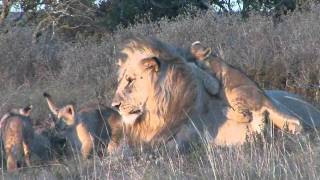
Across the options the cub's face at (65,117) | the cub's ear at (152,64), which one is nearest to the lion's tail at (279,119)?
the cub's ear at (152,64)

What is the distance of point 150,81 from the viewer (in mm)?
6477

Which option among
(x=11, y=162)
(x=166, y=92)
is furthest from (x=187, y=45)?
(x=166, y=92)

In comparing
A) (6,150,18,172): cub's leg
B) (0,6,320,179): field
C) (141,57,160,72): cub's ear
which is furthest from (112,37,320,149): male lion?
(6,150,18,172): cub's leg

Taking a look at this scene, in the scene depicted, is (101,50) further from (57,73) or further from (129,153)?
(129,153)

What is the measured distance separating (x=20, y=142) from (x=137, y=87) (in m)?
2.27

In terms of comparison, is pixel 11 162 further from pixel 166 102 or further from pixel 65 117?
pixel 166 102

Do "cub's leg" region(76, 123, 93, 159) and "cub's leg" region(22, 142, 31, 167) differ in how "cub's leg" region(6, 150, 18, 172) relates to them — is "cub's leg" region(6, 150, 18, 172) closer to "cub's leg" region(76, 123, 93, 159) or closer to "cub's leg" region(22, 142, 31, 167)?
"cub's leg" region(22, 142, 31, 167)

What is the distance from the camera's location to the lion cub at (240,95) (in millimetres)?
6539

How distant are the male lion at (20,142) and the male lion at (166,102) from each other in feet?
6.13

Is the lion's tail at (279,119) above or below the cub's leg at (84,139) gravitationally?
above

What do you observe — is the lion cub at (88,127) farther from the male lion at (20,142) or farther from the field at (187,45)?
the field at (187,45)

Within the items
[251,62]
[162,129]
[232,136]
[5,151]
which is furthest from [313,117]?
[251,62]

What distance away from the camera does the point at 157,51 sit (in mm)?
6605

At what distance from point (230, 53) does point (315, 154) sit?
21.0ft
